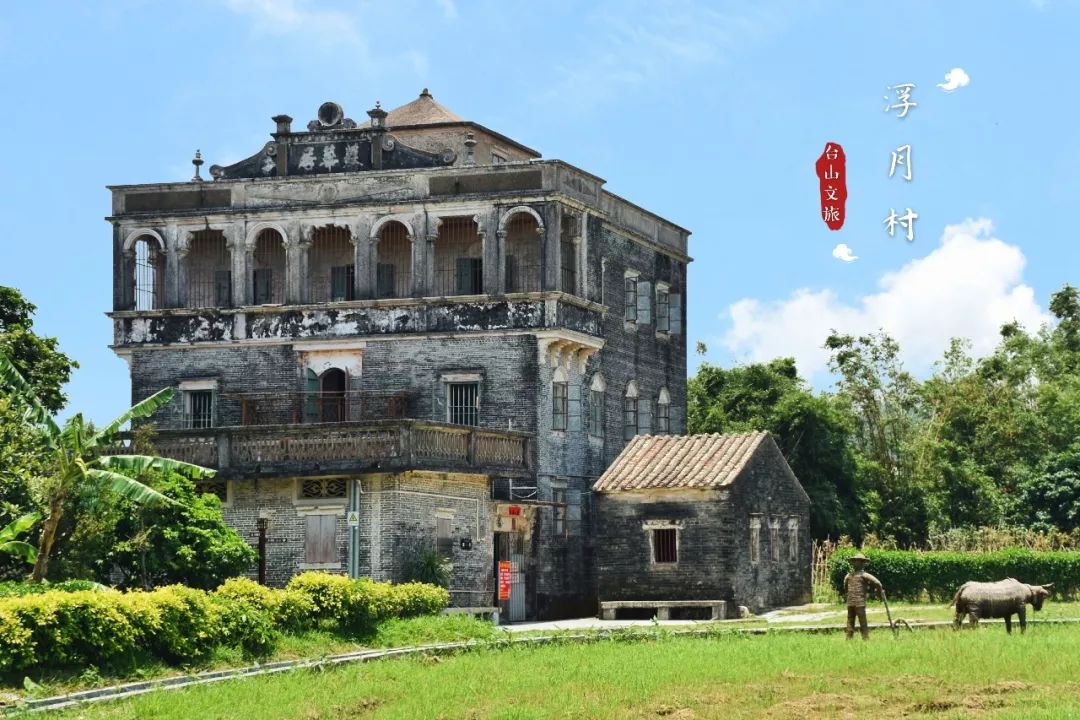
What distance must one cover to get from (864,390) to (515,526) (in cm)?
3021

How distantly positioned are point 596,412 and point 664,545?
542cm

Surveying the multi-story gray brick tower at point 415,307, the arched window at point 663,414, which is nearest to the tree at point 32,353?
the multi-story gray brick tower at point 415,307

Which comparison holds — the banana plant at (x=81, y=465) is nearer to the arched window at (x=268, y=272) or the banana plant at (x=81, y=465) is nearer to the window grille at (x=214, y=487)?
the window grille at (x=214, y=487)

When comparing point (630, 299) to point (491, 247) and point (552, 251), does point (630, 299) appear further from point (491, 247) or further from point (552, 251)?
point (491, 247)

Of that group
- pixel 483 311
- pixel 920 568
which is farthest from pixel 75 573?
pixel 920 568

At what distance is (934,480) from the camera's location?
68.2 m

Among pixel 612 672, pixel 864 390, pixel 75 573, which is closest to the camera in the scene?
pixel 612 672

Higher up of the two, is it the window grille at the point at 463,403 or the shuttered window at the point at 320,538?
the window grille at the point at 463,403

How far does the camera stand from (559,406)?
47250mm

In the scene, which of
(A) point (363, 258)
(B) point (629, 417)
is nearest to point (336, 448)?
(A) point (363, 258)

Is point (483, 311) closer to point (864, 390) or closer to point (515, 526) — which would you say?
point (515, 526)

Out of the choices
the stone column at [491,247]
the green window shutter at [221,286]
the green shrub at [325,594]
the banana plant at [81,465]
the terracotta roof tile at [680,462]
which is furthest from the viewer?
the green window shutter at [221,286]

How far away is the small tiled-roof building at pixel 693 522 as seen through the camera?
146 ft

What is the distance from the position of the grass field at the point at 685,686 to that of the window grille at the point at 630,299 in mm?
19652
